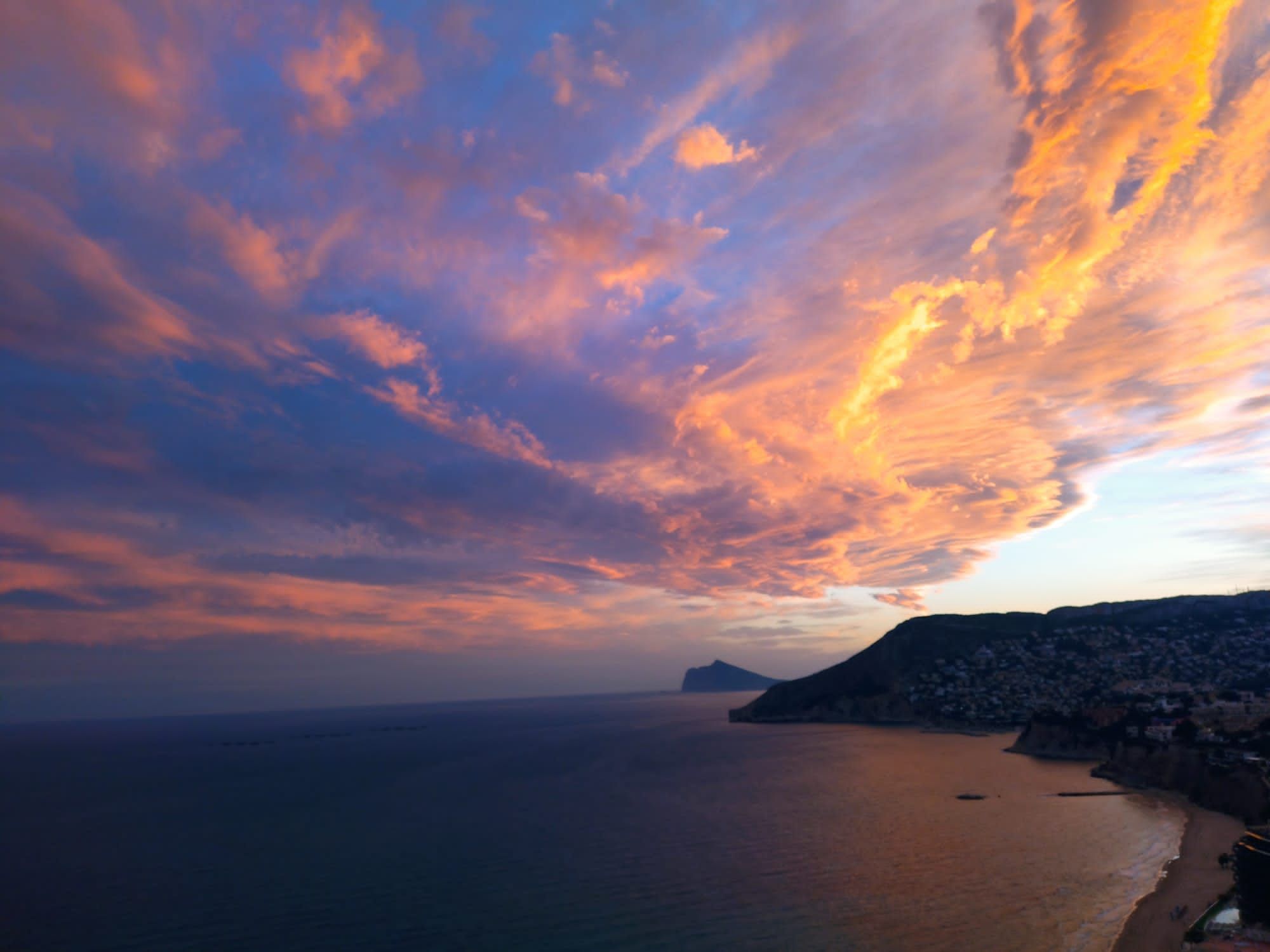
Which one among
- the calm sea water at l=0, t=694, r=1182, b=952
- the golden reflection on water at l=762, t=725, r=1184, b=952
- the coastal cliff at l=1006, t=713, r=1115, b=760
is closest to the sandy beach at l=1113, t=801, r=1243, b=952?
the golden reflection on water at l=762, t=725, r=1184, b=952

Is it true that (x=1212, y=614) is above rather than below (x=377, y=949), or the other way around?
above

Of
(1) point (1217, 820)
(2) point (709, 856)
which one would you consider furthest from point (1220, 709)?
(2) point (709, 856)

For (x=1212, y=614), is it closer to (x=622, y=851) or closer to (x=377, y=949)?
(x=622, y=851)

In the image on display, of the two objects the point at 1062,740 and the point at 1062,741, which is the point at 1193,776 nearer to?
the point at 1062,740

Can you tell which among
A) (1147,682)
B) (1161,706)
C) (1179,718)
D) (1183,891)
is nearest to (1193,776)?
(1179,718)

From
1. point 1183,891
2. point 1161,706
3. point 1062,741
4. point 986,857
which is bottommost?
point 986,857

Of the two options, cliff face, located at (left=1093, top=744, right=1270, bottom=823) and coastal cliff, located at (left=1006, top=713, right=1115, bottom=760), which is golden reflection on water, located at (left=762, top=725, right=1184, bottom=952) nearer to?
cliff face, located at (left=1093, top=744, right=1270, bottom=823)
